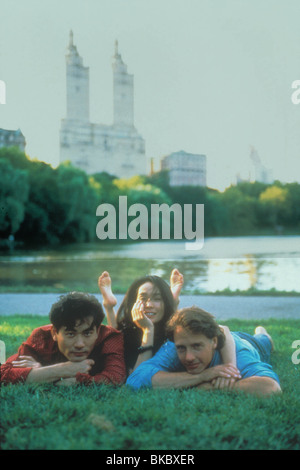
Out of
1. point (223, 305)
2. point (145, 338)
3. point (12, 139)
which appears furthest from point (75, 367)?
point (223, 305)

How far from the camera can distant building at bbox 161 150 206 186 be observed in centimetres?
503

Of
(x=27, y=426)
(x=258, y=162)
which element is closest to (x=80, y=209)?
(x=258, y=162)

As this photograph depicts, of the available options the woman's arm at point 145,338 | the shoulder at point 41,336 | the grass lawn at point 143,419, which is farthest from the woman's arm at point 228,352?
the shoulder at point 41,336

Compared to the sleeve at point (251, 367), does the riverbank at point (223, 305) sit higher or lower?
lower

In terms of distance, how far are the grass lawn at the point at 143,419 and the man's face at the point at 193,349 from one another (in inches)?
5.0

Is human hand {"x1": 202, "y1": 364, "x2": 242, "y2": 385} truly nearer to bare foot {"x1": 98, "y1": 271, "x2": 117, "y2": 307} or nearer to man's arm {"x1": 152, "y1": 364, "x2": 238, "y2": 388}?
man's arm {"x1": 152, "y1": 364, "x2": 238, "y2": 388}

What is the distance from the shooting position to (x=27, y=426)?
204 centimetres

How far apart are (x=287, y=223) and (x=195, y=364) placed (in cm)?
336

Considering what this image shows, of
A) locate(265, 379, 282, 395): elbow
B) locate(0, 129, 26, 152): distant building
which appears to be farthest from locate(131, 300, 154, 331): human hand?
locate(0, 129, 26, 152): distant building

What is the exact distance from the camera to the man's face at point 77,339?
2543 mm

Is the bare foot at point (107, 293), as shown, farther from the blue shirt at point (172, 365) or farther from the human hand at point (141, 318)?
the blue shirt at point (172, 365)

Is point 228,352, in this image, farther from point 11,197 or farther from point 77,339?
point 11,197

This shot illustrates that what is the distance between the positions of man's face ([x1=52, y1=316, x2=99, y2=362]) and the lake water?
2675 millimetres
